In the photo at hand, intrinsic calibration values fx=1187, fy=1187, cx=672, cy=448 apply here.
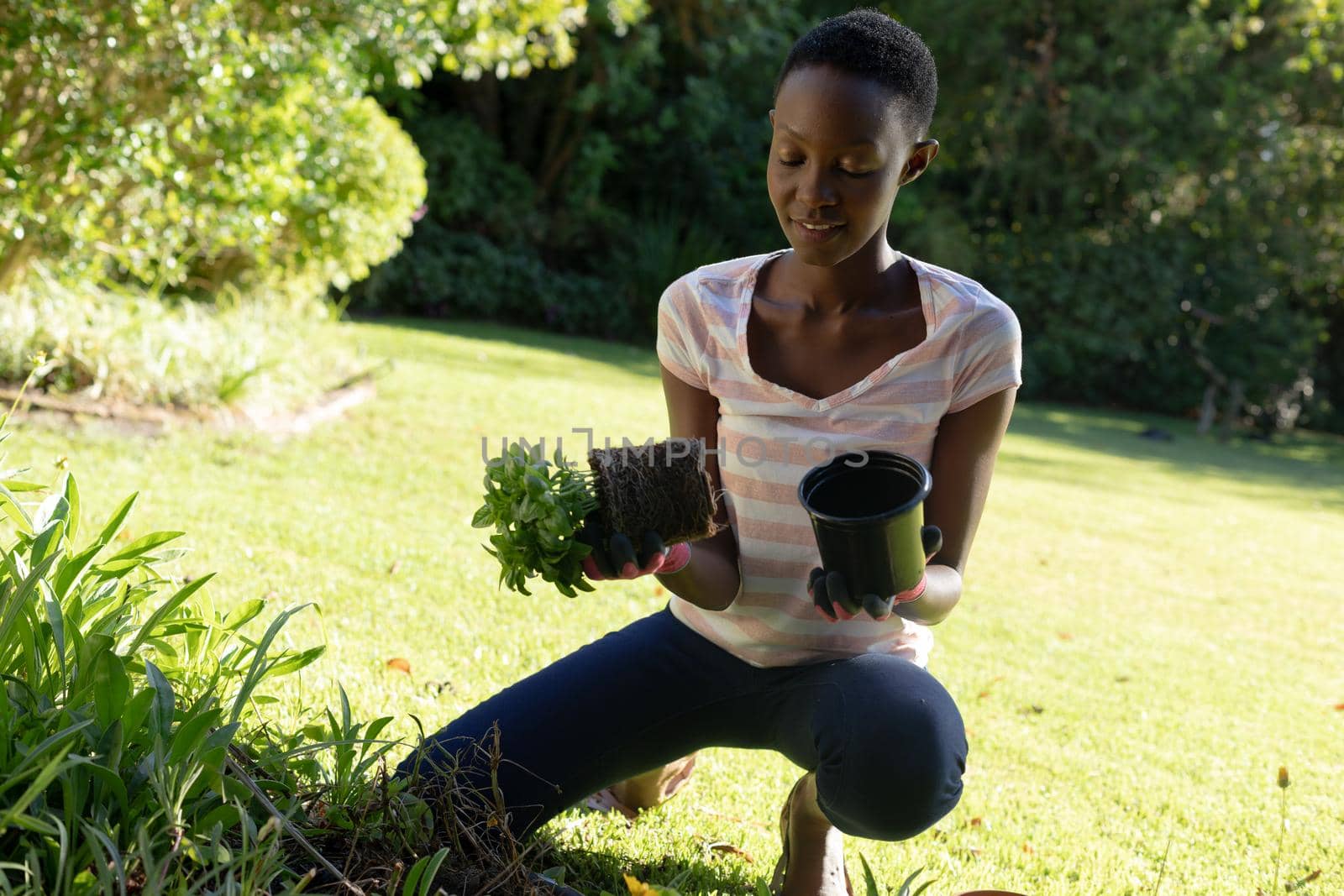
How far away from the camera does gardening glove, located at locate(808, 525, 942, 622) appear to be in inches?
78.5

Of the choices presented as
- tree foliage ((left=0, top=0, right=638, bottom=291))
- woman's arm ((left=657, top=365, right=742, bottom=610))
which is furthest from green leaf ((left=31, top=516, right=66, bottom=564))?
tree foliage ((left=0, top=0, right=638, bottom=291))

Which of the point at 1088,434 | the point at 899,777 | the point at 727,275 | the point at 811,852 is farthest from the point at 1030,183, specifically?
the point at 899,777

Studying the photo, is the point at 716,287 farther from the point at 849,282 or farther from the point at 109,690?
the point at 109,690

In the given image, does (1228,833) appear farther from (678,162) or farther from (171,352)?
(678,162)

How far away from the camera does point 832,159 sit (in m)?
2.19

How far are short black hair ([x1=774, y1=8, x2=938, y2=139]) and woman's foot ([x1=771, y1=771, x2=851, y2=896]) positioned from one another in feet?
4.44

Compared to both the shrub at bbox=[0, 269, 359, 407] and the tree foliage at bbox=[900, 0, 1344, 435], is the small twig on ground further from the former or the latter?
the tree foliage at bbox=[900, 0, 1344, 435]

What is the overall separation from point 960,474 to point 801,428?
Result: 34cm

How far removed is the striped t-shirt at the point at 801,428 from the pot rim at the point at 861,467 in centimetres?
14

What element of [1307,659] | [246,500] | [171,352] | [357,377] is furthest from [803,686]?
[357,377]

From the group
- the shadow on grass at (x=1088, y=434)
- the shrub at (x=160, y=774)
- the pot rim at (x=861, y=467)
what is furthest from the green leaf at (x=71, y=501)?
the shadow on grass at (x=1088, y=434)

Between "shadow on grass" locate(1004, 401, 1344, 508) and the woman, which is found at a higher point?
the woman

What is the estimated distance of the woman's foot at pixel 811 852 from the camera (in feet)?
7.97

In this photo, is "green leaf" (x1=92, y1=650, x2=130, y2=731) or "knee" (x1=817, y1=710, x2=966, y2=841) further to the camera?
"knee" (x1=817, y1=710, x2=966, y2=841)
